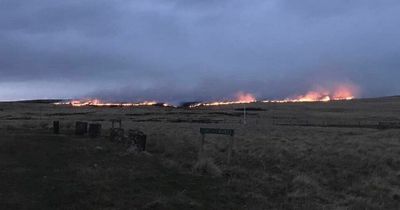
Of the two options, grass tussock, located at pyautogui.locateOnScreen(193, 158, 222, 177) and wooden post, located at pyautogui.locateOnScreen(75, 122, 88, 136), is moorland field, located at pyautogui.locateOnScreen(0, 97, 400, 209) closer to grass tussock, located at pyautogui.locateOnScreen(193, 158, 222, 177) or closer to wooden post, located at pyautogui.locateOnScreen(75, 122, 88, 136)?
grass tussock, located at pyautogui.locateOnScreen(193, 158, 222, 177)

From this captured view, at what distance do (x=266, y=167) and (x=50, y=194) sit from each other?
9.18 m

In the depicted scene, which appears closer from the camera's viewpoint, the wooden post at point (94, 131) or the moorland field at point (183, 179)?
the moorland field at point (183, 179)

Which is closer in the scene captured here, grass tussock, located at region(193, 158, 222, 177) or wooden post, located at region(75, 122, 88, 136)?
grass tussock, located at region(193, 158, 222, 177)

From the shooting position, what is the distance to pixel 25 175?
48.7ft

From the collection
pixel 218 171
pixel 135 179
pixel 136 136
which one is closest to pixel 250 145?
pixel 136 136

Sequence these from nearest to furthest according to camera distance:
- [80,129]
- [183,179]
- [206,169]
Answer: [183,179] → [206,169] → [80,129]

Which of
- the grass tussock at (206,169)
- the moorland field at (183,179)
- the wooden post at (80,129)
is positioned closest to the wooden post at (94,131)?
the wooden post at (80,129)

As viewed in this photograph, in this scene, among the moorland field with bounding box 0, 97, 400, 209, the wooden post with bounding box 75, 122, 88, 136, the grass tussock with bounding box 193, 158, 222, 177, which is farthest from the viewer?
the wooden post with bounding box 75, 122, 88, 136

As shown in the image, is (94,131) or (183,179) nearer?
(183,179)

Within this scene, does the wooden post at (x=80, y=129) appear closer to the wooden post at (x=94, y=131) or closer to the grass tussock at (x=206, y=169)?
the wooden post at (x=94, y=131)

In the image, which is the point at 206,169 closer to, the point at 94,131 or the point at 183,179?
the point at 183,179

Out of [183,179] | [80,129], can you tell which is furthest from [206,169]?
[80,129]

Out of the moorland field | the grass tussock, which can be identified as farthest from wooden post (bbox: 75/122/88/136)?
the grass tussock

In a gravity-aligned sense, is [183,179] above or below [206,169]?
below
